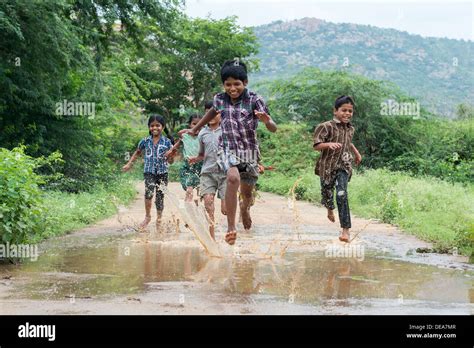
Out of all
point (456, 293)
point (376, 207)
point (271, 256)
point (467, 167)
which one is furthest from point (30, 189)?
point (467, 167)

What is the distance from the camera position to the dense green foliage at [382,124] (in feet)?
86.4

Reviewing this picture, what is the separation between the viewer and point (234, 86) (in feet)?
27.8

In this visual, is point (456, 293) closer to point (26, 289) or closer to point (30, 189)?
point (26, 289)

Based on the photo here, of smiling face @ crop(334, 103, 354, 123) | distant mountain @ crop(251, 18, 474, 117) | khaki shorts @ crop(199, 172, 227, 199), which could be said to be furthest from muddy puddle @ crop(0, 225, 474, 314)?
distant mountain @ crop(251, 18, 474, 117)

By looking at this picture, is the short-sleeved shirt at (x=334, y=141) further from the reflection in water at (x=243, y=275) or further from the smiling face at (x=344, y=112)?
the reflection in water at (x=243, y=275)

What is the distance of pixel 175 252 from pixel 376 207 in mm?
7158

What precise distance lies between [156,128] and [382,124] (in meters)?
18.0

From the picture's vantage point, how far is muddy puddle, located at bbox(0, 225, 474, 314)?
246 inches

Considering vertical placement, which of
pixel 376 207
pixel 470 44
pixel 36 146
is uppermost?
pixel 470 44

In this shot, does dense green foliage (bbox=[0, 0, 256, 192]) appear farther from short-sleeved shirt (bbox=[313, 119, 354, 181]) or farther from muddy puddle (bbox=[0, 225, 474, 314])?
short-sleeved shirt (bbox=[313, 119, 354, 181])

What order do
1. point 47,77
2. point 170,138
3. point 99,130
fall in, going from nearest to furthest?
1. point 170,138
2. point 47,77
3. point 99,130

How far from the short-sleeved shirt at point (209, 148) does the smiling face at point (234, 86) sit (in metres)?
1.89

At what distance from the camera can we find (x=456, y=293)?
6.72m

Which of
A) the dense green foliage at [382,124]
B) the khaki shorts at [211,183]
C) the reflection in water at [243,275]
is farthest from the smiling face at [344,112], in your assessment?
the dense green foliage at [382,124]
